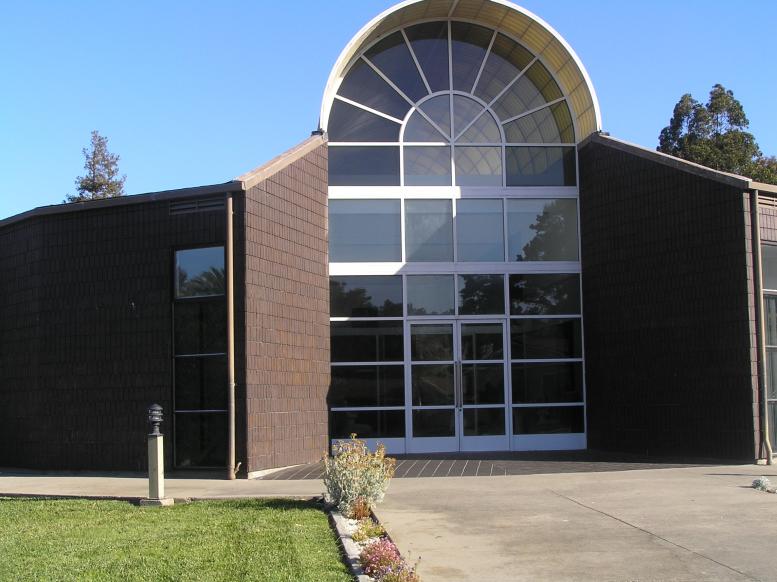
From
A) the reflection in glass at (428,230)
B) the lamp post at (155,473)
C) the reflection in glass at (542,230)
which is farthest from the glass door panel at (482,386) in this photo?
the lamp post at (155,473)

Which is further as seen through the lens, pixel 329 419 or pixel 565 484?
pixel 329 419

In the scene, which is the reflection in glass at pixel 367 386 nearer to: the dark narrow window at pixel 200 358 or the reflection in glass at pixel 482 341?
the reflection in glass at pixel 482 341

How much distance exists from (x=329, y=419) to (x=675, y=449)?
6.63 meters

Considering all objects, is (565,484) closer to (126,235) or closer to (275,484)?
(275,484)

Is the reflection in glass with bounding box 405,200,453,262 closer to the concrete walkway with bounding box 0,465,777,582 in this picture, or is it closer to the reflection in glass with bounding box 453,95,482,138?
the reflection in glass with bounding box 453,95,482,138

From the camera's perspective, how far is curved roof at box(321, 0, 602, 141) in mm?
18172

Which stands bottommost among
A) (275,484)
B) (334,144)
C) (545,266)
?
(275,484)

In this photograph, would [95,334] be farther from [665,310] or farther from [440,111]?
[665,310]

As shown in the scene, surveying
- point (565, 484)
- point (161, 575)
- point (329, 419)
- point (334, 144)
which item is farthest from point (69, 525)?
point (334, 144)

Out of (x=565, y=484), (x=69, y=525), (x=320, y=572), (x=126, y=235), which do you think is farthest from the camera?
(x=126, y=235)

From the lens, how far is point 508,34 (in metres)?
19.5

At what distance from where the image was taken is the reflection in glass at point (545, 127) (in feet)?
62.5

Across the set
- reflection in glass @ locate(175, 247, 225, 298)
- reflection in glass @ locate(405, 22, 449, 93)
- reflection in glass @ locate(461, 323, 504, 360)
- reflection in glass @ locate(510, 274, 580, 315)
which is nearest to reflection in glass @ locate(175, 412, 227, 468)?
reflection in glass @ locate(175, 247, 225, 298)

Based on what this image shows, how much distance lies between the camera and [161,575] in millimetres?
6992
